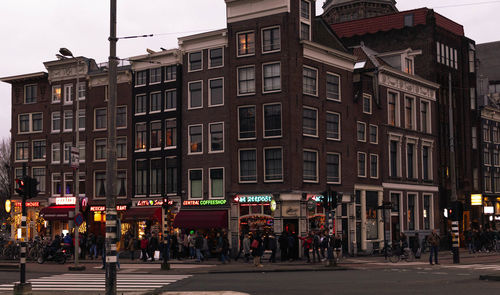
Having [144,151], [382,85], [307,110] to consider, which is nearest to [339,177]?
[307,110]

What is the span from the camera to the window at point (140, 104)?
56.0 m

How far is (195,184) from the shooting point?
52062mm

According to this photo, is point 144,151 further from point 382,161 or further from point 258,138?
point 382,161

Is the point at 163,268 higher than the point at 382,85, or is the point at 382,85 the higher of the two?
the point at 382,85

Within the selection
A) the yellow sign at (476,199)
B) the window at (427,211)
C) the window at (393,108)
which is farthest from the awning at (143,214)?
the yellow sign at (476,199)

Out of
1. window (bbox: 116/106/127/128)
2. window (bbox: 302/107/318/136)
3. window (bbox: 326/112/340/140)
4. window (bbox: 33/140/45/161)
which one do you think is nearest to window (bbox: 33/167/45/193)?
window (bbox: 33/140/45/161)

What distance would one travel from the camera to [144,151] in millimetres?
55719

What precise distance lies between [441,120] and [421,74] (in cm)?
470

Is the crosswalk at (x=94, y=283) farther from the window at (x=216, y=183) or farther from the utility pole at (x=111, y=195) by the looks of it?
the window at (x=216, y=183)

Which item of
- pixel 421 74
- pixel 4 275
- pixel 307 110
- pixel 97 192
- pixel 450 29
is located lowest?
pixel 4 275

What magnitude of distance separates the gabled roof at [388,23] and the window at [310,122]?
20.8 m

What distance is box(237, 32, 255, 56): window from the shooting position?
49.4 meters

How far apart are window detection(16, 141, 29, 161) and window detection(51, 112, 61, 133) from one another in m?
3.45

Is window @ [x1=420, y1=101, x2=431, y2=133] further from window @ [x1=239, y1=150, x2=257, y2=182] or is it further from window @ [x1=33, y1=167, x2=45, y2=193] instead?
window @ [x1=33, y1=167, x2=45, y2=193]
